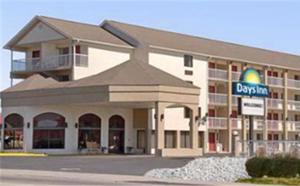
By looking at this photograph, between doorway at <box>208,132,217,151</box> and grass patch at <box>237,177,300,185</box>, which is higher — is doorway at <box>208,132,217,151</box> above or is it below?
above

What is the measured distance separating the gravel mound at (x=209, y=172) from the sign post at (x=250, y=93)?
6.83 metres

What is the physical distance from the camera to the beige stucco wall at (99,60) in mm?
54906

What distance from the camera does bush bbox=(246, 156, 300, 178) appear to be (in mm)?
25734

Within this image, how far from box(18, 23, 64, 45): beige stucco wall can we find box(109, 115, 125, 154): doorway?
829 centimetres

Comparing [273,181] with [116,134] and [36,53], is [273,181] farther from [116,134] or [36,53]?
[36,53]

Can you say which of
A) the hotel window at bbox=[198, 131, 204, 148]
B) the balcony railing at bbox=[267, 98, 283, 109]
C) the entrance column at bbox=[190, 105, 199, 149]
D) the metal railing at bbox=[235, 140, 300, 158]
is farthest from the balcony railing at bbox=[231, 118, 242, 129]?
the metal railing at bbox=[235, 140, 300, 158]

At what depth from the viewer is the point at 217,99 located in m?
66.1

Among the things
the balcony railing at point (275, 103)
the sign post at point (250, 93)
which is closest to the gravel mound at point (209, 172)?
the sign post at point (250, 93)

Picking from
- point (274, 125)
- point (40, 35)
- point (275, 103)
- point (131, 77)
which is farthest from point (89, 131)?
point (275, 103)

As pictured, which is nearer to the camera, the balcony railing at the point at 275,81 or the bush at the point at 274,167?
the bush at the point at 274,167

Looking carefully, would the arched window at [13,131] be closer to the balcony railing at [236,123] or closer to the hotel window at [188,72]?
the hotel window at [188,72]

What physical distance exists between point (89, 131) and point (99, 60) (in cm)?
621

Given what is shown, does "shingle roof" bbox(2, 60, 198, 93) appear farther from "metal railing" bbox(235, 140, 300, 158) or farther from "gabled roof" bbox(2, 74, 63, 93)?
"metal railing" bbox(235, 140, 300, 158)

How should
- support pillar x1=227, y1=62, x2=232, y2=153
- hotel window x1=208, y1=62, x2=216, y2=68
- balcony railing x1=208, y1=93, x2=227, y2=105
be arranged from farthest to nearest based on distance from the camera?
support pillar x1=227, y1=62, x2=232, y2=153
hotel window x1=208, y1=62, x2=216, y2=68
balcony railing x1=208, y1=93, x2=227, y2=105
